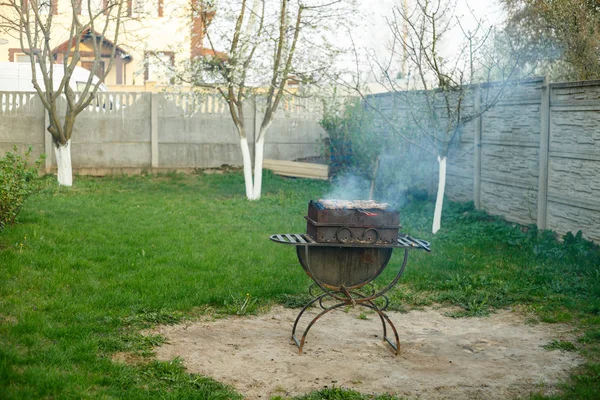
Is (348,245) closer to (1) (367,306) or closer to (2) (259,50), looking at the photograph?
(1) (367,306)

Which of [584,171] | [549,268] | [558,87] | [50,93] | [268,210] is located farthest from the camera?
[50,93]

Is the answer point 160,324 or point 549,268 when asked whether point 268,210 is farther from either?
point 160,324

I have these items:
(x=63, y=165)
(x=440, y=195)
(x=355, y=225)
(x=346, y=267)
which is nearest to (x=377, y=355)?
(x=346, y=267)

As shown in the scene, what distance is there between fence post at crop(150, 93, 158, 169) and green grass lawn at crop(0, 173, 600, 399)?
447 centimetres

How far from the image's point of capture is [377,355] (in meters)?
5.25

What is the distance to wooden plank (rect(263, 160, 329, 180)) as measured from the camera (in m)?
15.4

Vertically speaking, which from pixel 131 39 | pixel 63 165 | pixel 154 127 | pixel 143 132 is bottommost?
pixel 63 165

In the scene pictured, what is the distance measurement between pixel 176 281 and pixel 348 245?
2.29 m

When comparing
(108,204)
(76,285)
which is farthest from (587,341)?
(108,204)

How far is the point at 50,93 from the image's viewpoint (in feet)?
44.5

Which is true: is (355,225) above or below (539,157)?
below

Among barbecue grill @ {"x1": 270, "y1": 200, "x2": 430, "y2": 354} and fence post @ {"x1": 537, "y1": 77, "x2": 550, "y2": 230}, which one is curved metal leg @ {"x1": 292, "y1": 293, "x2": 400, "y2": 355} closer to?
barbecue grill @ {"x1": 270, "y1": 200, "x2": 430, "y2": 354}

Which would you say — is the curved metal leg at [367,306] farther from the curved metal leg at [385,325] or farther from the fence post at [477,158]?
the fence post at [477,158]

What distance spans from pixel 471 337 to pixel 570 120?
153 inches
